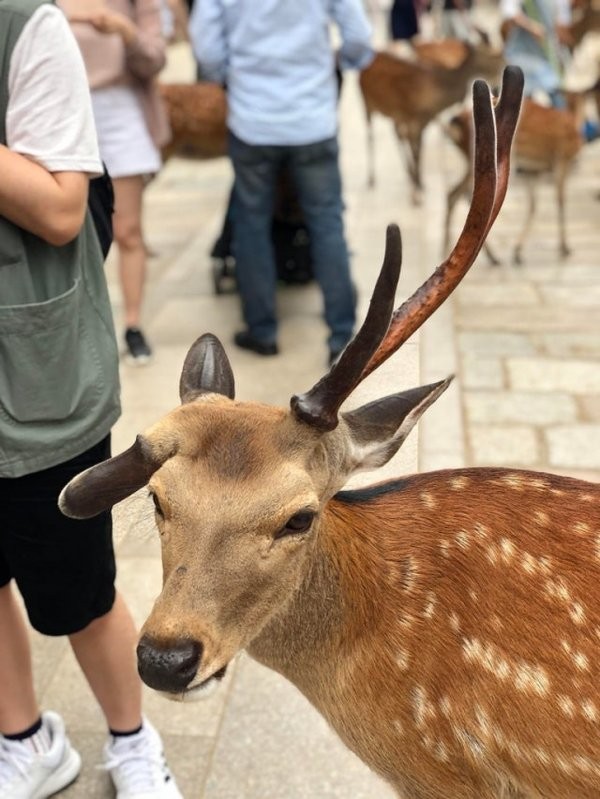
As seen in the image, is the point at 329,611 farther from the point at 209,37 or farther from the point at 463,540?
the point at 209,37

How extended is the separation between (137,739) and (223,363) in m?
1.10

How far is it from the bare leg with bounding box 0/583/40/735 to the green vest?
524 mm

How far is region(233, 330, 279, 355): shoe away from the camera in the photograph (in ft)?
16.5

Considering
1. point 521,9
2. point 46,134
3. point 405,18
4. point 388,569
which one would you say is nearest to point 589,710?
point 388,569

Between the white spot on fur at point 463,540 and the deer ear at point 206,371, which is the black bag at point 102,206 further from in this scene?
the white spot on fur at point 463,540

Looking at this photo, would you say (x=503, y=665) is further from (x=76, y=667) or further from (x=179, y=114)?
(x=179, y=114)

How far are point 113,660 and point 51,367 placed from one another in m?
0.80

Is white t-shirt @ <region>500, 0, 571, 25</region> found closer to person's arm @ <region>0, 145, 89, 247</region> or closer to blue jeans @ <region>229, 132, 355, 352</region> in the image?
blue jeans @ <region>229, 132, 355, 352</region>

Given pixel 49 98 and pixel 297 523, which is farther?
pixel 49 98

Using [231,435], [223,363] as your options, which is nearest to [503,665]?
[231,435]

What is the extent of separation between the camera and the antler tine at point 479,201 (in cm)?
155

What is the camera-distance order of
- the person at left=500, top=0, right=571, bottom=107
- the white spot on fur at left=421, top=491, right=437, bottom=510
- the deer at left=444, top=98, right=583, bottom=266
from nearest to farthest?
the white spot on fur at left=421, top=491, right=437, bottom=510 < the deer at left=444, top=98, right=583, bottom=266 < the person at left=500, top=0, right=571, bottom=107

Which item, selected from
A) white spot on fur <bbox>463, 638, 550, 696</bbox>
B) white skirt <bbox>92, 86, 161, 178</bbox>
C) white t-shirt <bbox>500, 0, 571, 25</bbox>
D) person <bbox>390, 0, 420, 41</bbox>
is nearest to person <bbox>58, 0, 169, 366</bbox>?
white skirt <bbox>92, 86, 161, 178</bbox>

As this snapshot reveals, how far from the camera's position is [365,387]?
1799 mm
